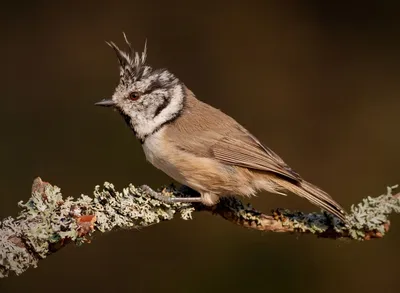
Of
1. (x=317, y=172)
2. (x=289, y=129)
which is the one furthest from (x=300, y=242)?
(x=289, y=129)

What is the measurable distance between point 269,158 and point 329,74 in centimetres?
231

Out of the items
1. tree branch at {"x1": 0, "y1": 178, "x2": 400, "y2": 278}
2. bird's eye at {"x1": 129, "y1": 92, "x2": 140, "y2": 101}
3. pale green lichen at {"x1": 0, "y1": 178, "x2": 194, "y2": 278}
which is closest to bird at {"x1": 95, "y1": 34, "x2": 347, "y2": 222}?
bird's eye at {"x1": 129, "y1": 92, "x2": 140, "y2": 101}

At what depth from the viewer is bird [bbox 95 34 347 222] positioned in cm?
342

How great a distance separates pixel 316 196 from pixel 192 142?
66 centimetres

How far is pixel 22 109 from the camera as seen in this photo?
5309 millimetres

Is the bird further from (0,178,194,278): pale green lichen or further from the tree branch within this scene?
(0,178,194,278): pale green lichen

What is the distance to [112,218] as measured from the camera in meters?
2.92

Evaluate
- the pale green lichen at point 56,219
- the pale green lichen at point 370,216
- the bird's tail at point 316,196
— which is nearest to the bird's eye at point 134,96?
the pale green lichen at point 56,219

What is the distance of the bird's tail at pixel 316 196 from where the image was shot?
3.04m

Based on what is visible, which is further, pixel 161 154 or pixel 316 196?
pixel 161 154

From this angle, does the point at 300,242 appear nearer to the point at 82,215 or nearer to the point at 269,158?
the point at 269,158

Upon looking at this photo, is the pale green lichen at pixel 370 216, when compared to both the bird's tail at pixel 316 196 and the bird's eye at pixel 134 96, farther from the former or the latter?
the bird's eye at pixel 134 96

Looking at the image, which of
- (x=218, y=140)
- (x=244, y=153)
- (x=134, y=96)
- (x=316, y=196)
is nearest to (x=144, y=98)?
(x=134, y=96)

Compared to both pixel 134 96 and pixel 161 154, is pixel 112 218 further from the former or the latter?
pixel 134 96
